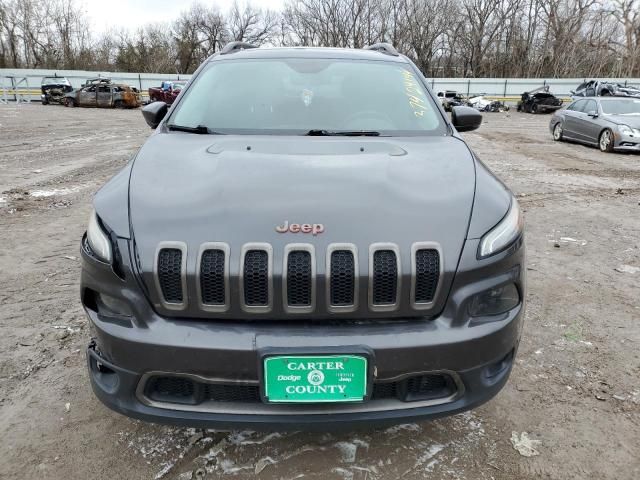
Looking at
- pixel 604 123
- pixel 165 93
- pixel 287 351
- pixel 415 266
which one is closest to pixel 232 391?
pixel 287 351

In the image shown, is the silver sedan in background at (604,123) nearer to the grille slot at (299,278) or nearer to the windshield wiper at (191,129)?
the windshield wiper at (191,129)

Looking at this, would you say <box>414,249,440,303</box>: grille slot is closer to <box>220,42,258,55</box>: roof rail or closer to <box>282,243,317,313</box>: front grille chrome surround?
<box>282,243,317,313</box>: front grille chrome surround

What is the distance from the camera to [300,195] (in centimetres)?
195

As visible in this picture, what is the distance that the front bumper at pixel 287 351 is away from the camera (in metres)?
1.69

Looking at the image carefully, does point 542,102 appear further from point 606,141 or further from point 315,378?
point 315,378

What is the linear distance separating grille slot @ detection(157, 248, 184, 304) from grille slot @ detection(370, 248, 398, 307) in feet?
2.19

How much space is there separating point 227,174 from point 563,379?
2147mm

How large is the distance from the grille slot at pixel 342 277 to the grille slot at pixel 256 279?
8.7 inches

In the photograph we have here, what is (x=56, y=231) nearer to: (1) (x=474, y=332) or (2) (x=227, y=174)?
(2) (x=227, y=174)

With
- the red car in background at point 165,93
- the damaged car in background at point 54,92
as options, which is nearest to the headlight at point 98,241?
the red car in background at point 165,93

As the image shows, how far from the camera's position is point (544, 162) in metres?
10.7

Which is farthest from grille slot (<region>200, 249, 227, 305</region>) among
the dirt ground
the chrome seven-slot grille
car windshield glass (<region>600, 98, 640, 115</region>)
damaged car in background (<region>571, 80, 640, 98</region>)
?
damaged car in background (<region>571, 80, 640, 98</region>)

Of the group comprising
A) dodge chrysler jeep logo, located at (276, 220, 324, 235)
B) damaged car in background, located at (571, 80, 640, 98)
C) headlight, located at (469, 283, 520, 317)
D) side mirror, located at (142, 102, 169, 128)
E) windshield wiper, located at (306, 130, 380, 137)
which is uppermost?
damaged car in background, located at (571, 80, 640, 98)

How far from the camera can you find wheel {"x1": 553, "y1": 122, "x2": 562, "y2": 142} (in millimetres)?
14781
